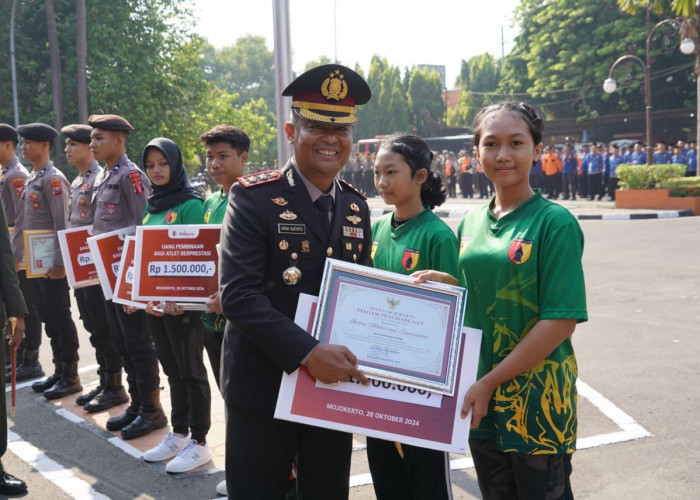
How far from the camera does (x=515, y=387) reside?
2.60m

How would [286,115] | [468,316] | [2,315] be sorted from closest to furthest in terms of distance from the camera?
1. [468,316]
2. [2,315]
3. [286,115]

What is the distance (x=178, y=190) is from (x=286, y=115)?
115 cm

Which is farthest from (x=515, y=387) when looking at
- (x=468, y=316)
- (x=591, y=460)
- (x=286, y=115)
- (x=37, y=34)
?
(x=37, y=34)

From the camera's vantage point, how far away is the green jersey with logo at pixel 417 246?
329 centimetres

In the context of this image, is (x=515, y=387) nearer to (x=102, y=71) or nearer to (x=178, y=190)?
(x=178, y=190)

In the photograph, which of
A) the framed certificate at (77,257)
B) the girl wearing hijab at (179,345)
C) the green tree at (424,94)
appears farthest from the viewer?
the green tree at (424,94)

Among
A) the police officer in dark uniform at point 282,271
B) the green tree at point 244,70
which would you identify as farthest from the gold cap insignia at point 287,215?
the green tree at point 244,70

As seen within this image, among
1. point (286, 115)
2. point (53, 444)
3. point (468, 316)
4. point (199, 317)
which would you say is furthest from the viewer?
point (286, 115)

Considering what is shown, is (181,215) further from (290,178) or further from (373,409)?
(373,409)

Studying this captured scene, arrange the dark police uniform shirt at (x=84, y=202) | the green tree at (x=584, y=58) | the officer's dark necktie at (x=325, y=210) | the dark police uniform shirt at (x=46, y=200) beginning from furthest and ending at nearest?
1. the green tree at (x=584, y=58)
2. the dark police uniform shirt at (x=46, y=200)
3. the dark police uniform shirt at (x=84, y=202)
4. the officer's dark necktie at (x=325, y=210)

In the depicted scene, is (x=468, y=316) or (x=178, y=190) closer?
(x=468, y=316)

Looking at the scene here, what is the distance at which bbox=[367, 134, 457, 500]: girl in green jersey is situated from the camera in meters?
3.14

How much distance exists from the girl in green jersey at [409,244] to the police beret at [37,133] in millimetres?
4068

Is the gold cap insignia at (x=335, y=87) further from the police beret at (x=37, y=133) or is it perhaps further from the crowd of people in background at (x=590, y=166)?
the crowd of people in background at (x=590, y=166)
